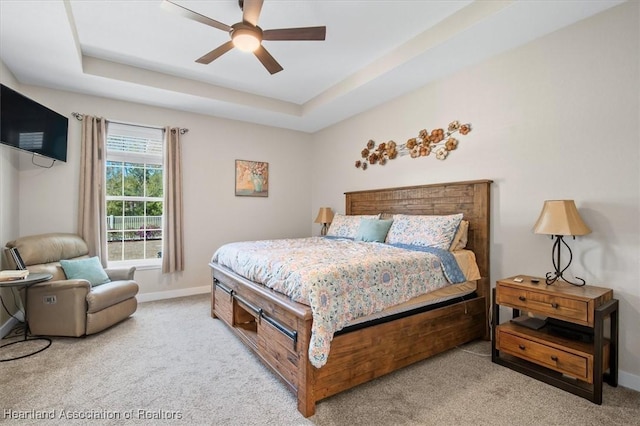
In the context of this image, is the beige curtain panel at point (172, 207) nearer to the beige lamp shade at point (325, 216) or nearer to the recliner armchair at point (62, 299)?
the recliner armchair at point (62, 299)

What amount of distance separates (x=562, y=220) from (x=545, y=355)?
39.3 inches

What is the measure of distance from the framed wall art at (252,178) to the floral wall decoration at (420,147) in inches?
67.8

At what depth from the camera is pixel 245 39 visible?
236cm

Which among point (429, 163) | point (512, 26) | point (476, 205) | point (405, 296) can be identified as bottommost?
point (405, 296)

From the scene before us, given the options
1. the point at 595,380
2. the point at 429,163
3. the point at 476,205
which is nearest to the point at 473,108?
the point at 429,163

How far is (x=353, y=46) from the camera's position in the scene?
3166 mm

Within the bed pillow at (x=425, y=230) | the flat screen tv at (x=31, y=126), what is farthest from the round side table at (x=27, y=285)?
the bed pillow at (x=425, y=230)

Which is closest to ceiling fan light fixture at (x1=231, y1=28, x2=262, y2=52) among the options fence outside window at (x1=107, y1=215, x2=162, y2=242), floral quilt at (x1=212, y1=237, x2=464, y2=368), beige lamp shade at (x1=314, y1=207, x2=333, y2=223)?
floral quilt at (x1=212, y1=237, x2=464, y2=368)

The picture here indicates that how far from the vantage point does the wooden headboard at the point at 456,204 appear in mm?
3012

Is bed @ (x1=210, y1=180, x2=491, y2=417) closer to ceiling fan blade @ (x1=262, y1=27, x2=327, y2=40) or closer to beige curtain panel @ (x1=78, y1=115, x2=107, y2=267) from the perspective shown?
beige curtain panel @ (x1=78, y1=115, x2=107, y2=267)

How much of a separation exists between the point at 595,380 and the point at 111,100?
225 inches

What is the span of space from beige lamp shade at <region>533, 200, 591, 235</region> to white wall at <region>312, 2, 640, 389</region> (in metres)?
0.22

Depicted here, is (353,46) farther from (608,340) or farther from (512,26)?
(608,340)

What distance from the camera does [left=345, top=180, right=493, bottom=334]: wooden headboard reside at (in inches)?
119
